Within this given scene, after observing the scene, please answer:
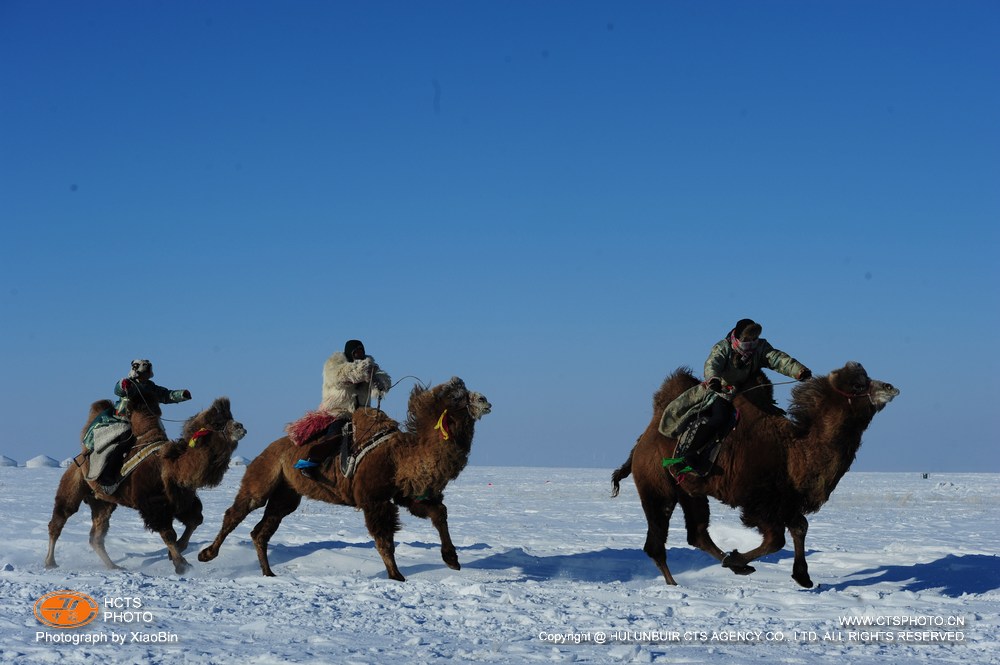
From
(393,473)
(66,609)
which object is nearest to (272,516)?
(393,473)

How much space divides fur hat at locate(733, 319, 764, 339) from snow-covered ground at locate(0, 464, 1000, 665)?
2.39 meters

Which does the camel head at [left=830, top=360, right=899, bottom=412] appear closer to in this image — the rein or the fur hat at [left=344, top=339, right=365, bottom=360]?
the rein

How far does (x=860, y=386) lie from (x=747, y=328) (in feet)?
3.88

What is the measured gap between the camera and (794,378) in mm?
9672

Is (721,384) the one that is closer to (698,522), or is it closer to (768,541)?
(768,541)

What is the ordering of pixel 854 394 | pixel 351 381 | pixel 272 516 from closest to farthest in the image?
pixel 854 394, pixel 351 381, pixel 272 516

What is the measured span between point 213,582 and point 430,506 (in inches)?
83.7

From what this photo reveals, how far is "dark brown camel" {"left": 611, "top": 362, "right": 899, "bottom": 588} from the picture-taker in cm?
912

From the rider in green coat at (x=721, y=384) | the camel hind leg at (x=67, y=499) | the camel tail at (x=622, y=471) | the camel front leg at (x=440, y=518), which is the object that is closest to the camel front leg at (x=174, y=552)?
the camel hind leg at (x=67, y=499)

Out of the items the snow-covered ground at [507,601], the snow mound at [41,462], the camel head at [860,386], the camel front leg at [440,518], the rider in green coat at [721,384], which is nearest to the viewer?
the snow-covered ground at [507,601]

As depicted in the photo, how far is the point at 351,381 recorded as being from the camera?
10.7m

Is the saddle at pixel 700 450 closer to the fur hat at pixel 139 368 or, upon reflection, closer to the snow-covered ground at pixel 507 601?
the snow-covered ground at pixel 507 601

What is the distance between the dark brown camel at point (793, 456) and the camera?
29.9ft

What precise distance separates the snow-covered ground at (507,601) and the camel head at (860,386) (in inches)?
67.5
